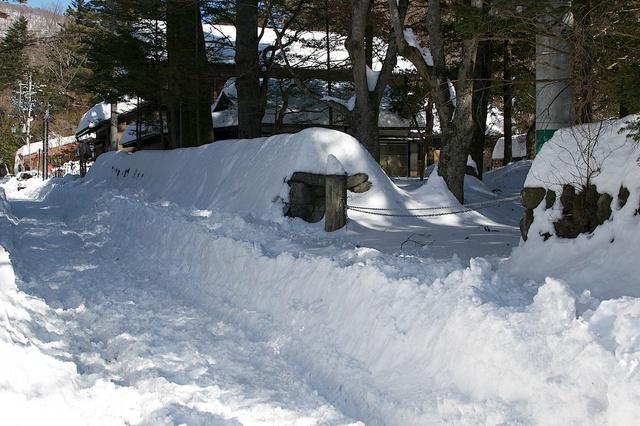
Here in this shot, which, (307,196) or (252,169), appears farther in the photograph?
(252,169)

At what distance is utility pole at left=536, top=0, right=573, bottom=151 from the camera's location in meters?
8.38

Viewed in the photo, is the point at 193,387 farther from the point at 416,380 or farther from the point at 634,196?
the point at 634,196

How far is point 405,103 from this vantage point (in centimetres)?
2538

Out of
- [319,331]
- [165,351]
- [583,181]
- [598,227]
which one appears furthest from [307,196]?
[598,227]

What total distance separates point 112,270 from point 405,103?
54.7ft

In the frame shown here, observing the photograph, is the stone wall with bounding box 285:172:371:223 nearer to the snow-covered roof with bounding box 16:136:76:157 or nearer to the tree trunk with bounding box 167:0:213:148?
the tree trunk with bounding box 167:0:213:148

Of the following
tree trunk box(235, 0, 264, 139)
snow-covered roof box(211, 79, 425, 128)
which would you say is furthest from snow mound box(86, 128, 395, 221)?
snow-covered roof box(211, 79, 425, 128)

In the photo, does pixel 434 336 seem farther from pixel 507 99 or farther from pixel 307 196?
pixel 507 99

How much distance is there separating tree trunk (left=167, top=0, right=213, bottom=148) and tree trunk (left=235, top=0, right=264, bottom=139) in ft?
9.19

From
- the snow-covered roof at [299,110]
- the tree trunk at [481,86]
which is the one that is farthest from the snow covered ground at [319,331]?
the snow-covered roof at [299,110]

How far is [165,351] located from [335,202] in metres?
5.31

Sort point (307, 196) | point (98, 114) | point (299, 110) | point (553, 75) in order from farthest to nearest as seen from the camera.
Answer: point (98, 114), point (299, 110), point (307, 196), point (553, 75)

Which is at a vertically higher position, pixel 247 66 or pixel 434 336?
pixel 247 66

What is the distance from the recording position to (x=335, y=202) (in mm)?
11188
